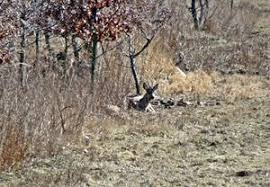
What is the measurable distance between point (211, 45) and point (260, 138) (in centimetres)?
952

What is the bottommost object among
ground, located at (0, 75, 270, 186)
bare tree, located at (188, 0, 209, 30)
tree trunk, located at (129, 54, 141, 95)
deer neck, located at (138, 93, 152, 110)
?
ground, located at (0, 75, 270, 186)

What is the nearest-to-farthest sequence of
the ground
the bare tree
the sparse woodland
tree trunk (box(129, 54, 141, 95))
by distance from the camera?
the ground < the sparse woodland < tree trunk (box(129, 54, 141, 95)) < the bare tree

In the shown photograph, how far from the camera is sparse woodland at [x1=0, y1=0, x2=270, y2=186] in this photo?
778cm

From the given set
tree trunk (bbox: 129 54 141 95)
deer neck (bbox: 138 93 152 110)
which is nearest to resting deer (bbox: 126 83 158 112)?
deer neck (bbox: 138 93 152 110)

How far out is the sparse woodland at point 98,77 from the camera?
7781 millimetres

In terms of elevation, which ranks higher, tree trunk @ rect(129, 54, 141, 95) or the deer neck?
tree trunk @ rect(129, 54, 141, 95)

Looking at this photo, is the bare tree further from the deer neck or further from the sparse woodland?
the deer neck

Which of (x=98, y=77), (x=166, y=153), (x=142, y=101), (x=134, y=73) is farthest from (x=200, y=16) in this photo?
(x=166, y=153)

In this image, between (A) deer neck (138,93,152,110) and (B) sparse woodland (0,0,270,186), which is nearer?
(B) sparse woodland (0,0,270,186)

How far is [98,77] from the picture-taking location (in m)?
11.1

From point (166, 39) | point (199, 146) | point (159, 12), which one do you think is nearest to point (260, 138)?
point (199, 146)

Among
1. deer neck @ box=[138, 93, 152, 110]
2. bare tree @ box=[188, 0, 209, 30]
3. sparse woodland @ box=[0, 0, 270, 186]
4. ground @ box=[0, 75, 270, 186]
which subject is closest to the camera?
ground @ box=[0, 75, 270, 186]

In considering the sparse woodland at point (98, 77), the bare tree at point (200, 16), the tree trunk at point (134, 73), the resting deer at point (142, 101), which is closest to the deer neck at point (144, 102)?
the resting deer at point (142, 101)

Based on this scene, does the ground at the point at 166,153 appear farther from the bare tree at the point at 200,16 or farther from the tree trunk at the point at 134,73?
the bare tree at the point at 200,16
